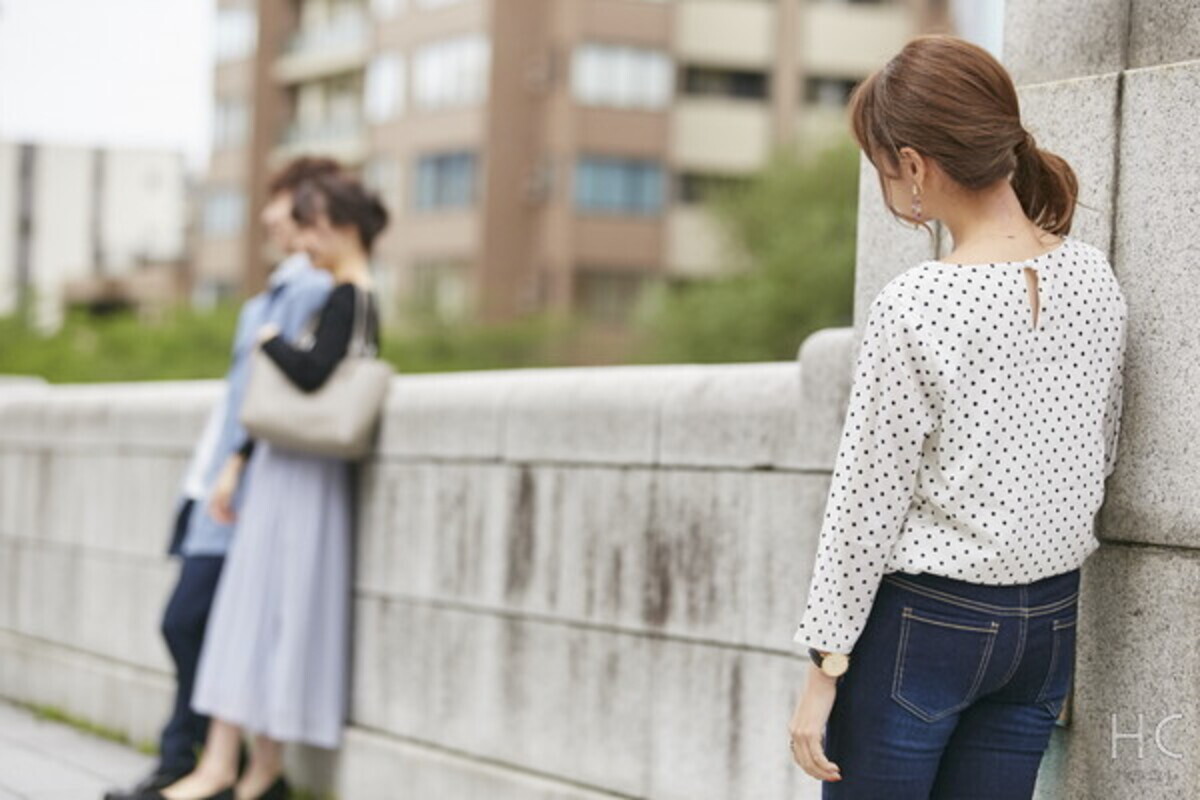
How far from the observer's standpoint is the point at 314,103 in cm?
6194

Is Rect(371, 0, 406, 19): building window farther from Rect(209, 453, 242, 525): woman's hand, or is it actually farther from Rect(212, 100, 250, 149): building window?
Rect(209, 453, 242, 525): woman's hand

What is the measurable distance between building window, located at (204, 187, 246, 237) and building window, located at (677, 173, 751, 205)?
17132 millimetres

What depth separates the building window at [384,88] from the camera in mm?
55688

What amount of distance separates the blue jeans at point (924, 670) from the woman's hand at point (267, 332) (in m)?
3.52

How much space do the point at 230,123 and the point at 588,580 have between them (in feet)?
201

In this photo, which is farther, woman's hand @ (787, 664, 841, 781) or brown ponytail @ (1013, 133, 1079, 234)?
brown ponytail @ (1013, 133, 1079, 234)

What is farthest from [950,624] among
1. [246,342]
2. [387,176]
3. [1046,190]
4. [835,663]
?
[387,176]

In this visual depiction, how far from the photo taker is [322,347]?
6305 millimetres

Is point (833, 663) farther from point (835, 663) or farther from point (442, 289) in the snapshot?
point (442, 289)

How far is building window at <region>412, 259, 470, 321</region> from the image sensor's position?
52781mm

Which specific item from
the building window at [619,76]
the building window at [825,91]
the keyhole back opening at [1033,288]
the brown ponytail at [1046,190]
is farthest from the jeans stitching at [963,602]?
the building window at [825,91]

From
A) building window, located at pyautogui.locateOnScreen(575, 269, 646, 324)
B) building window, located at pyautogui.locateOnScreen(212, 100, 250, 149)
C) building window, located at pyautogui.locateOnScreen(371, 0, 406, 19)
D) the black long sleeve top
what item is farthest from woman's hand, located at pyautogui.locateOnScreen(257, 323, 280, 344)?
building window, located at pyautogui.locateOnScreen(212, 100, 250, 149)

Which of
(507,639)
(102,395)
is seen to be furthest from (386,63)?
(507,639)

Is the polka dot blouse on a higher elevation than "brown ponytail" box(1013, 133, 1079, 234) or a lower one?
lower
